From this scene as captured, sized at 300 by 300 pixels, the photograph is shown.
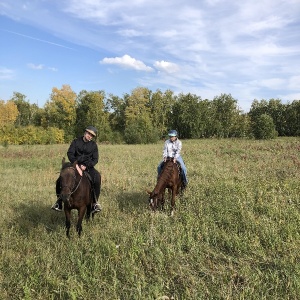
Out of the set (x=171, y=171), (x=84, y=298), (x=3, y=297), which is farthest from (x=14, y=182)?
(x=84, y=298)

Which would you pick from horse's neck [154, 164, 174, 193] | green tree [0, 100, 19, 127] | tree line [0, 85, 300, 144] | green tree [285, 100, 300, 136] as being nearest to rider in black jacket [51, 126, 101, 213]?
horse's neck [154, 164, 174, 193]

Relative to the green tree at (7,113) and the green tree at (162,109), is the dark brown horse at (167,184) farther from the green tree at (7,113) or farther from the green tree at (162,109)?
the green tree at (7,113)

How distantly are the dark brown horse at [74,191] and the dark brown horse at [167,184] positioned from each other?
1.66 metres

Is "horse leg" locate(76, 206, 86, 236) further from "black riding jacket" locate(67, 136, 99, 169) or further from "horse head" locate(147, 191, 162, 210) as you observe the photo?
"horse head" locate(147, 191, 162, 210)

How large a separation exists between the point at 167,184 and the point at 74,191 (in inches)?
106

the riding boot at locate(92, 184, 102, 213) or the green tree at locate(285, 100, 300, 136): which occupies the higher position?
the green tree at locate(285, 100, 300, 136)

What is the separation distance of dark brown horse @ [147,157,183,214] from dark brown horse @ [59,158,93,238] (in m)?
1.66

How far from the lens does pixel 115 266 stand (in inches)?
212

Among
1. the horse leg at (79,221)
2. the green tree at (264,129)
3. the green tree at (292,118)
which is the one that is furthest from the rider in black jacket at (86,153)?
the green tree at (292,118)

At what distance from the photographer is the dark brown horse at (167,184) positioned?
26.1ft

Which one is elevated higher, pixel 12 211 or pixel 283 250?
pixel 283 250

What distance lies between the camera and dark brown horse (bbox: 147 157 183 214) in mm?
7948

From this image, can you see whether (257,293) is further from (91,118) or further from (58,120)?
(58,120)

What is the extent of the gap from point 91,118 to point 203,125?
933 inches
